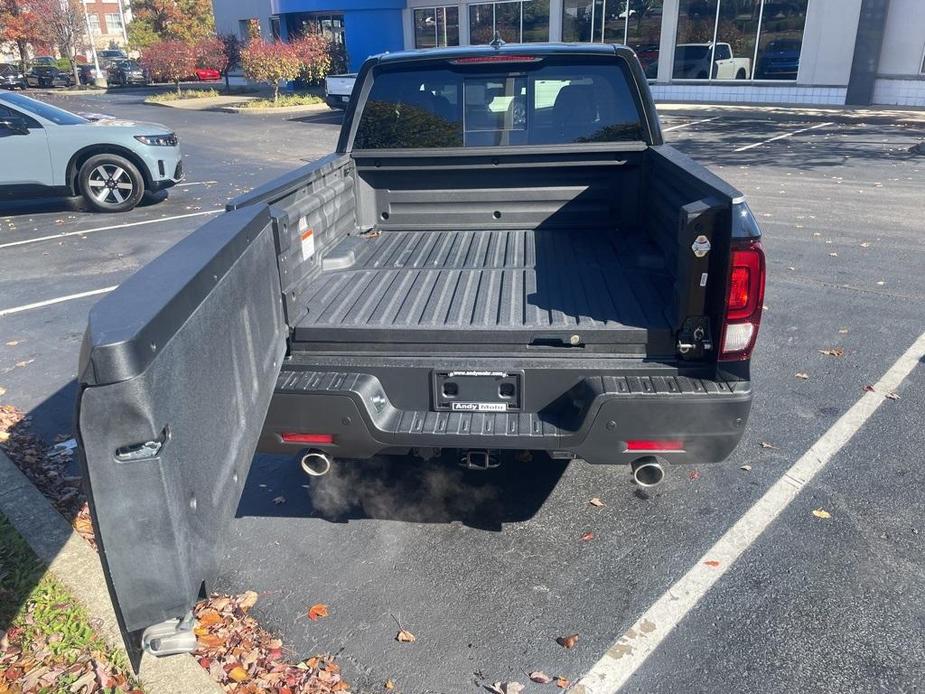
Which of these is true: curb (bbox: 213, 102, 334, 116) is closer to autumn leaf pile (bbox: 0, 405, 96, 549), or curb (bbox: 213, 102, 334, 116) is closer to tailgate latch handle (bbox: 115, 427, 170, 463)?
autumn leaf pile (bbox: 0, 405, 96, 549)

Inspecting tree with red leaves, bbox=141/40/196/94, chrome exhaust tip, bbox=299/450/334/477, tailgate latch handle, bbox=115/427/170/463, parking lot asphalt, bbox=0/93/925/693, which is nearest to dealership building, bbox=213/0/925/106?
tree with red leaves, bbox=141/40/196/94

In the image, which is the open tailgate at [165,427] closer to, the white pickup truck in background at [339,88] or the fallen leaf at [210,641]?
the fallen leaf at [210,641]

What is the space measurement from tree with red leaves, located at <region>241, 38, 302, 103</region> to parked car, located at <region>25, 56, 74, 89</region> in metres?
24.2

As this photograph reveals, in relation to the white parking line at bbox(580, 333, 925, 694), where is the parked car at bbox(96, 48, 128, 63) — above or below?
above

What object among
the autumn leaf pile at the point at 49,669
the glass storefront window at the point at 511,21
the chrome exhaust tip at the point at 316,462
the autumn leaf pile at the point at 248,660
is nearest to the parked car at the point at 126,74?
the glass storefront window at the point at 511,21

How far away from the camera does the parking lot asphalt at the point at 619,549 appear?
2896 mm

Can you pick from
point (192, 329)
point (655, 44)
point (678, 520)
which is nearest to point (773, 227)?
point (678, 520)

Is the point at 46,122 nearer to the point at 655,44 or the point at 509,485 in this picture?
the point at 509,485

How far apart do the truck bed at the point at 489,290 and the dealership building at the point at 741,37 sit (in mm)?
20809

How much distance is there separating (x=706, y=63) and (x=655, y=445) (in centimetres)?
2434

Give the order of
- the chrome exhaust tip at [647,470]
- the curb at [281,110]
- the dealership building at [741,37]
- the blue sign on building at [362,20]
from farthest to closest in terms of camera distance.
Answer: the blue sign on building at [362,20], the curb at [281,110], the dealership building at [741,37], the chrome exhaust tip at [647,470]

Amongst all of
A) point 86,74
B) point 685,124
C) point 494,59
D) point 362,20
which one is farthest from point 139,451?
point 86,74

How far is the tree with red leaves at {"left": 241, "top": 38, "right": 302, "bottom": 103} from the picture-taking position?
28.1 meters

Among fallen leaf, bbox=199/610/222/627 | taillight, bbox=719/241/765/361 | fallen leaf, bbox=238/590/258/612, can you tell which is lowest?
fallen leaf, bbox=238/590/258/612
